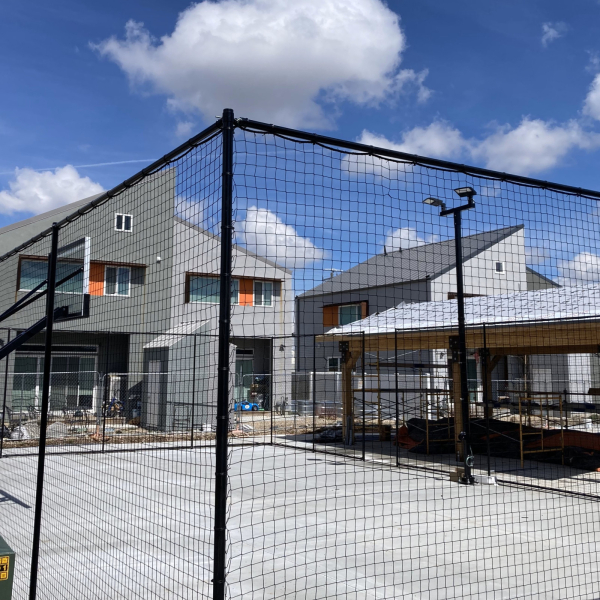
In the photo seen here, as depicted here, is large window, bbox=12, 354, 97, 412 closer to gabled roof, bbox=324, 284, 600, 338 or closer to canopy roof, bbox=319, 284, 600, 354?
canopy roof, bbox=319, 284, 600, 354

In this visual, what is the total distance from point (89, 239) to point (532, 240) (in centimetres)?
370

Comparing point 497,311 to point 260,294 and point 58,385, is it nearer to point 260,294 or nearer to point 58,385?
point 58,385

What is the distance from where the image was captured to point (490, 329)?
12.8 metres

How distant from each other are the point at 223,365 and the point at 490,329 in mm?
10867

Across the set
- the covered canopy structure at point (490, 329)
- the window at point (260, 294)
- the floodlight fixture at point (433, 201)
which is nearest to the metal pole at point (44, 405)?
the floodlight fixture at point (433, 201)

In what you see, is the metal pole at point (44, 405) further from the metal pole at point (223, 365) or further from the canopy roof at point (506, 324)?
the canopy roof at point (506, 324)

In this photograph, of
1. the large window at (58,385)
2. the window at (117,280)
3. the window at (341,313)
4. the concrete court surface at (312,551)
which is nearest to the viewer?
the window at (117,280)

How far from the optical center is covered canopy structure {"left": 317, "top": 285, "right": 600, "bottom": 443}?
39.5ft

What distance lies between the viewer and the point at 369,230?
4.07 metres

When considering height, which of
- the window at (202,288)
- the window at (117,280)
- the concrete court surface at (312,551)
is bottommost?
the concrete court surface at (312,551)

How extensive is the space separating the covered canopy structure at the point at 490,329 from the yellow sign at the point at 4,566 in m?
8.81

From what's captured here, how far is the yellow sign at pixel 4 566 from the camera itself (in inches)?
114

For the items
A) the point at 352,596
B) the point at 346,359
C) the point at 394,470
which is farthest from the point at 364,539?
the point at 346,359

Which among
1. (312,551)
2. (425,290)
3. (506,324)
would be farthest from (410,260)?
(506,324)
